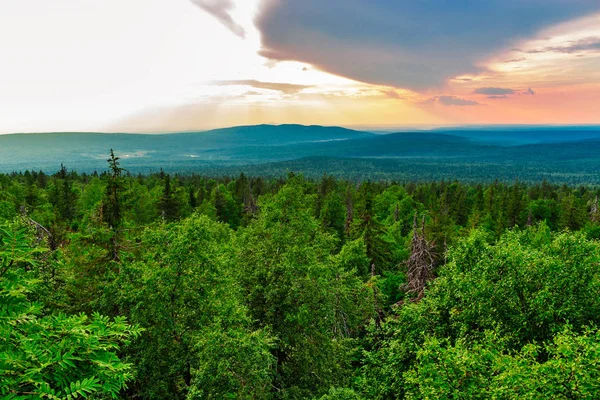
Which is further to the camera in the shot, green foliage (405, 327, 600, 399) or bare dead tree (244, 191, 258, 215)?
bare dead tree (244, 191, 258, 215)

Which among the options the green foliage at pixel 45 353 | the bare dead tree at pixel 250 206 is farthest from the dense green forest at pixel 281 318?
the bare dead tree at pixel 250 206

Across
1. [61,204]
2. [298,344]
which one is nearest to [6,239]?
[298,344]

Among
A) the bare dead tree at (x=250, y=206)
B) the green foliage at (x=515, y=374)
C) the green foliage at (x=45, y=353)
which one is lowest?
the bare dead tree at (x=250, y=206)

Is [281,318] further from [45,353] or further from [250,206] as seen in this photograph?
[250,206]

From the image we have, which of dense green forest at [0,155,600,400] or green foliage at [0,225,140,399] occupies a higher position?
green foliage at [0,225,140,399]

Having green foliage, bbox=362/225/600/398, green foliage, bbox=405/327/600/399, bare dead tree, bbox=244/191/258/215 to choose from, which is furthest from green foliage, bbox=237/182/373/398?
bare dead tree, bbox=244/191/258/215

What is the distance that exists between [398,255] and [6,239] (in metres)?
43.7

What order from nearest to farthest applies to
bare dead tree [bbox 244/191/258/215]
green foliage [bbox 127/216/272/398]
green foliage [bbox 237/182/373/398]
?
green foliage [bbox 127/216/272/398]
green foliage [bbox 237/182/373/398]
bare dead tree [bbox 244/191/258/215]

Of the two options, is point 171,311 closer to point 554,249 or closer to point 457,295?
point 457,295

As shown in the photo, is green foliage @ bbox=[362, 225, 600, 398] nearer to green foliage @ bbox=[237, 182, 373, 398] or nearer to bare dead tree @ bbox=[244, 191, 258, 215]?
green foliage @ bbox=[237, 182, 373, 398]

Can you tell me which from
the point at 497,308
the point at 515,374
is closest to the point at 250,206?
the point at 497,308

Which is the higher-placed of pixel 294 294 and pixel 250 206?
pixel 294 294

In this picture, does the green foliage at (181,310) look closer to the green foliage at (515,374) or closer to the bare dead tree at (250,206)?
the green foliage at (515,374)

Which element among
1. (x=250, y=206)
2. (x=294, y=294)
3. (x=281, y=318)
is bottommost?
(x=250, y=206)
